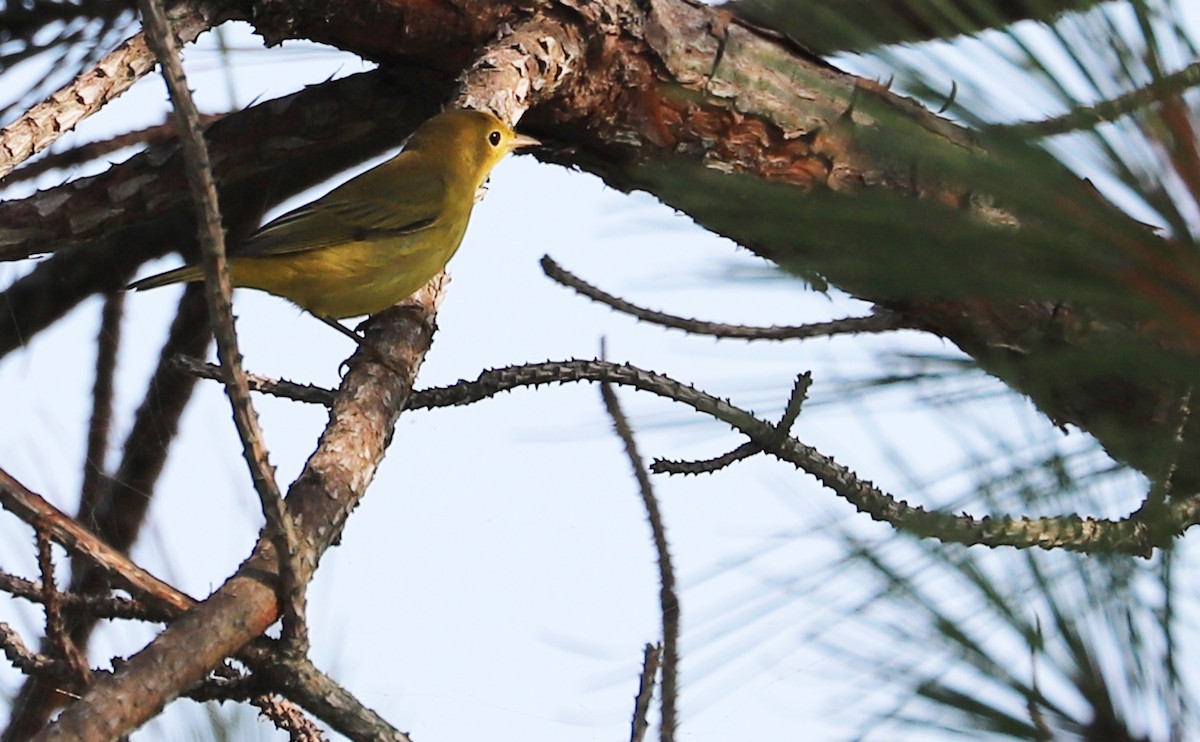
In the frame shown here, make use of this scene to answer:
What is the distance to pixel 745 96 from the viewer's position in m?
3.05

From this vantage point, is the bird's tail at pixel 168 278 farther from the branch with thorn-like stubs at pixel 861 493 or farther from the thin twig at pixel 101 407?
the branch with thorn-like stubs at pixel 861 493

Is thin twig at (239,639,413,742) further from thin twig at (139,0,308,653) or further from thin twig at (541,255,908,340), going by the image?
thin twig at (541,255,908,340)

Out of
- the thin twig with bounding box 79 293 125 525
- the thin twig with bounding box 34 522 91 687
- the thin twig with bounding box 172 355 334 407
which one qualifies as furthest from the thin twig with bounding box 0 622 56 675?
the thin twig with bounding box 79 293 125 525

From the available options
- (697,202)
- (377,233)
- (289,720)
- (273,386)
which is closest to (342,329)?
(377,233)

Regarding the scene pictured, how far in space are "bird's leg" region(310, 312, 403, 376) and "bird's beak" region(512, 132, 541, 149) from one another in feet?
2.31

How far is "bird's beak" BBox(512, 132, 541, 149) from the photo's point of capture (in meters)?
3.62

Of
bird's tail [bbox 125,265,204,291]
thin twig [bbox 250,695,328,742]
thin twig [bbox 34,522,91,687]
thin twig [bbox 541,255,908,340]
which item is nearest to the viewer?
thin twig [bbox 34,522,91,687]

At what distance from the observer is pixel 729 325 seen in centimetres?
311

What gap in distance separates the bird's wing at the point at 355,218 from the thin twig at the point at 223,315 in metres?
2.08

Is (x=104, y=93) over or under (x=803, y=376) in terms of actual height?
over

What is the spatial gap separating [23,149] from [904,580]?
1.84 meters

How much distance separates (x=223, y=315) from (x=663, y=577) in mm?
1519

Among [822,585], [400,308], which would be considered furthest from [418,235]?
[822,585]

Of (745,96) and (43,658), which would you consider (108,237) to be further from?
(43,658)
